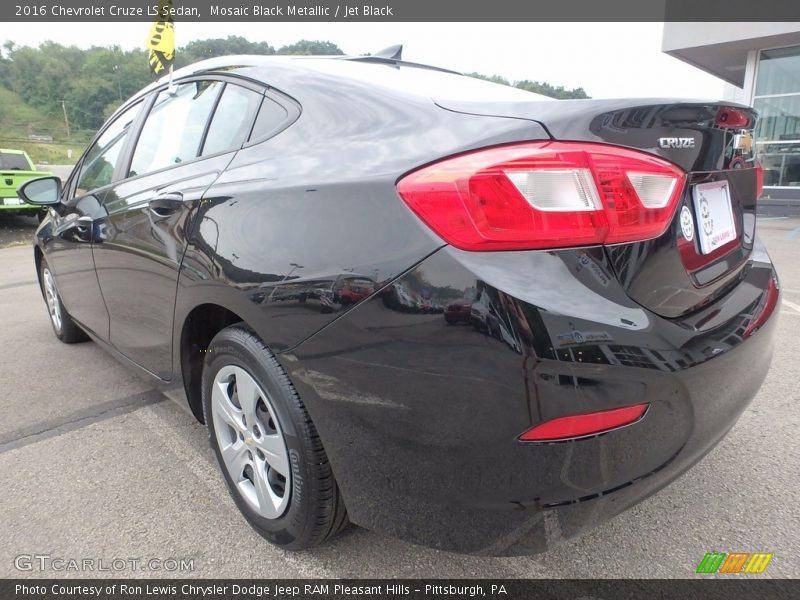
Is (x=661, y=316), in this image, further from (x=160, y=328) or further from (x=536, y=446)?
(x=160, y=328)

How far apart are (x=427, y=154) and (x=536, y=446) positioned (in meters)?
0.71

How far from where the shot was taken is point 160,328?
7.19 feet

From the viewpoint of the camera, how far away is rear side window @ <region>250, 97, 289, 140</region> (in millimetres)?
1771

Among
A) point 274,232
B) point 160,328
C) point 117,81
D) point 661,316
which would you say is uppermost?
point 117,81

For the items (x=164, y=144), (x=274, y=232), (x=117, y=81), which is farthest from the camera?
(x=117, y=81)

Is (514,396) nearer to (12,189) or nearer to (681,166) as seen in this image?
(681,166)

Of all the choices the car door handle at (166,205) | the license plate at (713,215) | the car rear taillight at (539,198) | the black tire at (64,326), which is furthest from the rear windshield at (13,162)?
the license plate at (713,215)

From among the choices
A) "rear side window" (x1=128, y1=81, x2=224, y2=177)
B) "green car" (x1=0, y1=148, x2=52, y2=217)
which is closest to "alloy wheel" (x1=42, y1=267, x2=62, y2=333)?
"rear side window" (x1=128, y1=81, x2=224, y2=177)

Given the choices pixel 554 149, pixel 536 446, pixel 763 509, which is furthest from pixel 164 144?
pixel 763 509

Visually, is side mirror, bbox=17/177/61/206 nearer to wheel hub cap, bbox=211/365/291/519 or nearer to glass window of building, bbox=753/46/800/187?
wheel hub cap, bbox=211/365/291/519

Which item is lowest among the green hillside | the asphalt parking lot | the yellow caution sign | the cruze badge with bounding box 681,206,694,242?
the asphalt parking lot

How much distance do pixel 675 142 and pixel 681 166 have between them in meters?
0.06

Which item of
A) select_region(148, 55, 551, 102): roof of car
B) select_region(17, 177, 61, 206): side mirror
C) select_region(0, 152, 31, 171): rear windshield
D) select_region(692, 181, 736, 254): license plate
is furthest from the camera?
select_region(0, 152, 31, 171): rear windshield

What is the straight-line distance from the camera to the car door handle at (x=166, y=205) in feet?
6.44
